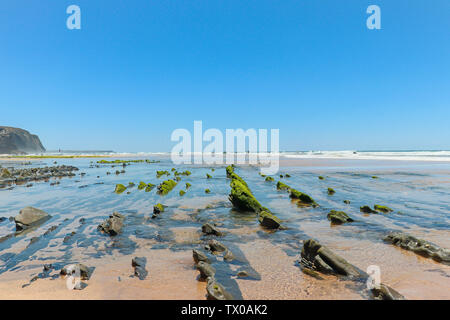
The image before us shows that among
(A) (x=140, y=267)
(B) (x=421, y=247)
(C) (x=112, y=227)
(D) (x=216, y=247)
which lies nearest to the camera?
(A) (x=140, y=267)

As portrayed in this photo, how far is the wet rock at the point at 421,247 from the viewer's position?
6.10 m

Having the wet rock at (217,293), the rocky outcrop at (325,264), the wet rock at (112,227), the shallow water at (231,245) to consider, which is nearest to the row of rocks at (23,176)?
the shallow water at (231,245)

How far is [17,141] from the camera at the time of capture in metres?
146

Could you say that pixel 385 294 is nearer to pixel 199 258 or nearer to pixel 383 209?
pixel 199 258

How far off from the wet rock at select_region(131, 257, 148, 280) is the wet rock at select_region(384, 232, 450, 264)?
24.3 feet

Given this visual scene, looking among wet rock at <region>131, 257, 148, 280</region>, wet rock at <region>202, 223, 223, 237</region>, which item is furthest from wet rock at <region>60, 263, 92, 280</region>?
wet rock at <region>202, 223, 223, 237</region>

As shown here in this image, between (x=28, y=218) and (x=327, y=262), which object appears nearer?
(x=327, y=262)

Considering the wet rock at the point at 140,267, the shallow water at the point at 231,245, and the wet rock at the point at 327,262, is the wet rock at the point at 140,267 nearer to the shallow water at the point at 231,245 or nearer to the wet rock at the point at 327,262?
the shallow water at the point at 231,245

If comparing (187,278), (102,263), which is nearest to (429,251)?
(187,278)

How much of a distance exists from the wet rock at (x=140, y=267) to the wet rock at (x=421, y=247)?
7.42 m

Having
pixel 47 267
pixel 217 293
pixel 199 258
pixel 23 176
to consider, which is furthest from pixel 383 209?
pixel 23 176

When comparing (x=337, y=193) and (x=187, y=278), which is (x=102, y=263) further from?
(x=337, y=193)

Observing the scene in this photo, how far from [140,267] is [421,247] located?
7756 mm

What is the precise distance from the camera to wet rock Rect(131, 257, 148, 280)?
5297 millimetres
